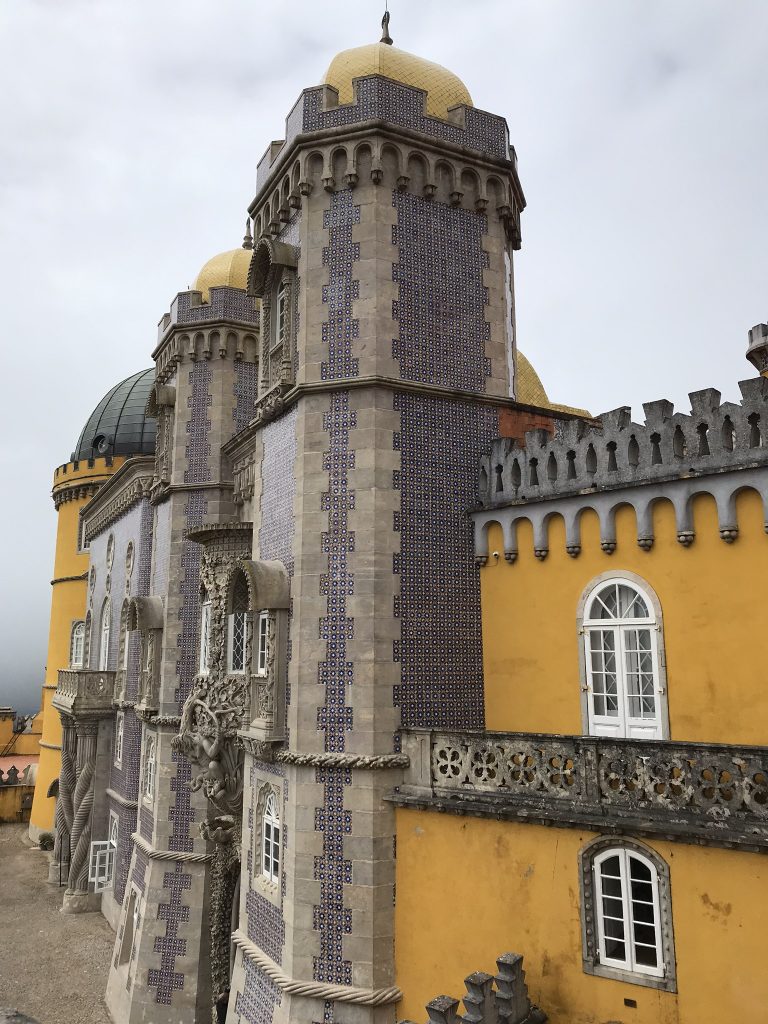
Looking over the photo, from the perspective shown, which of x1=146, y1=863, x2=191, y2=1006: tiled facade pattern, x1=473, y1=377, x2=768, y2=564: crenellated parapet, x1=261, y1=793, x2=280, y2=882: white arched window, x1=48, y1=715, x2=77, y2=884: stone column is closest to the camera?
x1=473, y1=377, x2=768, y2=564: crenellated parapet

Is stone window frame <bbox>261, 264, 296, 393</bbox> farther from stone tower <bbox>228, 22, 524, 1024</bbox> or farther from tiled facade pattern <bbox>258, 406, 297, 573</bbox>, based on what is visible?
tiled facade pattern <bbox>258, 406, 297, 573</bbox>

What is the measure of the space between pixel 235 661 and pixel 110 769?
13427 millimetres

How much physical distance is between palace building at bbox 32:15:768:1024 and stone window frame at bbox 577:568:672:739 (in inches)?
1.2

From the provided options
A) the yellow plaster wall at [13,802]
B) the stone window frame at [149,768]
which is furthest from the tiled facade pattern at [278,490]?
the yellow plaster wall at [13,802]

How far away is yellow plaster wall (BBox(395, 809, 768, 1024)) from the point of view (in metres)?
7.12

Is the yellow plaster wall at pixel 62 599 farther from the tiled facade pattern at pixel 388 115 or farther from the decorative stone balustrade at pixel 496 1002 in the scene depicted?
the decorative stone balustrade at pixel 496 1002

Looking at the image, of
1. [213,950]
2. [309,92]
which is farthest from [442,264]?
[213,950]

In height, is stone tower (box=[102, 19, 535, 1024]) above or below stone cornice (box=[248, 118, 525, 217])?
below

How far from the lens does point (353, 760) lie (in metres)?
10.0

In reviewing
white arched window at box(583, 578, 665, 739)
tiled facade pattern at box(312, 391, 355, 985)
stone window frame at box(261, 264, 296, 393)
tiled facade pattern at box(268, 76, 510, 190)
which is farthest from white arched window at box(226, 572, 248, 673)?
tiled facade pattern at box(268, 76, 510, 190)

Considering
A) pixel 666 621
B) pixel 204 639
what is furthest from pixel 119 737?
pixel 666 621

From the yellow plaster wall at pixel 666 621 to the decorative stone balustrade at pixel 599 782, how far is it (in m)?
1.45

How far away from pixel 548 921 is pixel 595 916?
544 millimetres

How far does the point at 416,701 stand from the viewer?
10.5 meters
